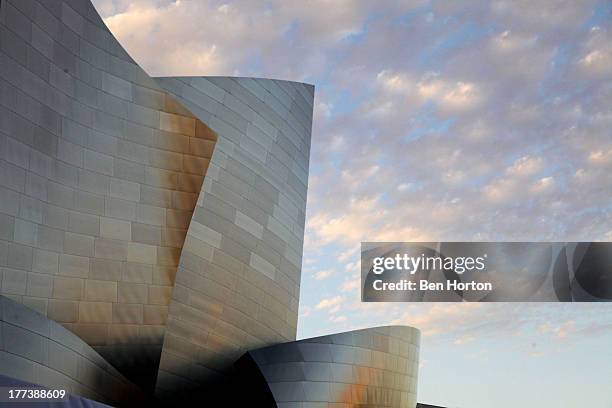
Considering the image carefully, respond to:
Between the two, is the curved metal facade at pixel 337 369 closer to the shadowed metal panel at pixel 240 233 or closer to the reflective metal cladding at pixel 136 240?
the reflective metal cladding at pixel 136 240

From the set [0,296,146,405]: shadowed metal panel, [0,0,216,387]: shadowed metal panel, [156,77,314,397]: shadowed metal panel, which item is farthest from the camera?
[156,77,314,397]: shadowed metal panel

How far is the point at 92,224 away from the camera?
19.6m

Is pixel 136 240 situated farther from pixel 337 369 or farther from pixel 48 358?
pixel 337 369

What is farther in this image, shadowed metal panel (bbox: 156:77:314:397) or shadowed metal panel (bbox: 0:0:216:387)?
shadowed metal panel (bbox: 156:77:314:397)

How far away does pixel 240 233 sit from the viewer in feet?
78.2

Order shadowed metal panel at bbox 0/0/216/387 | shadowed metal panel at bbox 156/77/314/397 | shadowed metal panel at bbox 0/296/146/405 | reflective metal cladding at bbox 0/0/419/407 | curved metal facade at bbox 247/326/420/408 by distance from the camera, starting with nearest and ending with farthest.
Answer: shadowed metal panel at bbox 0/296/146/405 < reflective metal cladding at bbox 0/0/419/407 < shadowed metal panel at bbox 0/0/216/387 < curved metal facade at bbox 247/326/420/408 < shadowed metal panel at bbox 156/77/314/397

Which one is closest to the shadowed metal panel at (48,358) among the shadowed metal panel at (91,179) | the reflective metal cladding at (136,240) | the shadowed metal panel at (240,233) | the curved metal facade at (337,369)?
the reflective metal cladding at (136,240)

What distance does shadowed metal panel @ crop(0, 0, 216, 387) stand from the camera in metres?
17.6

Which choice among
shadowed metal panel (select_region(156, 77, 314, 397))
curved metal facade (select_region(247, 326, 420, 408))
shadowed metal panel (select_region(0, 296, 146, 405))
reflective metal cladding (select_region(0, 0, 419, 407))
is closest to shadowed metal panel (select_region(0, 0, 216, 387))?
reflective metal cladding (select_region(0, 0, 419, 407))

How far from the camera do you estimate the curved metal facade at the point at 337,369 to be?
1977cm

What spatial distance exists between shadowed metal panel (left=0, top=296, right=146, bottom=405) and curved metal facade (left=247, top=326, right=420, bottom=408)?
4.02 meters

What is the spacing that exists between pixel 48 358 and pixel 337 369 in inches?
295

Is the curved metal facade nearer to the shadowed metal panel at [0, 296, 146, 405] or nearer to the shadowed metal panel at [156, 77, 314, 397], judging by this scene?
the shadowed metal panel at [156, 77, 314, 397]

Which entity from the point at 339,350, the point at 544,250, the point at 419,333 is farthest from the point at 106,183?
the point at 544,250
